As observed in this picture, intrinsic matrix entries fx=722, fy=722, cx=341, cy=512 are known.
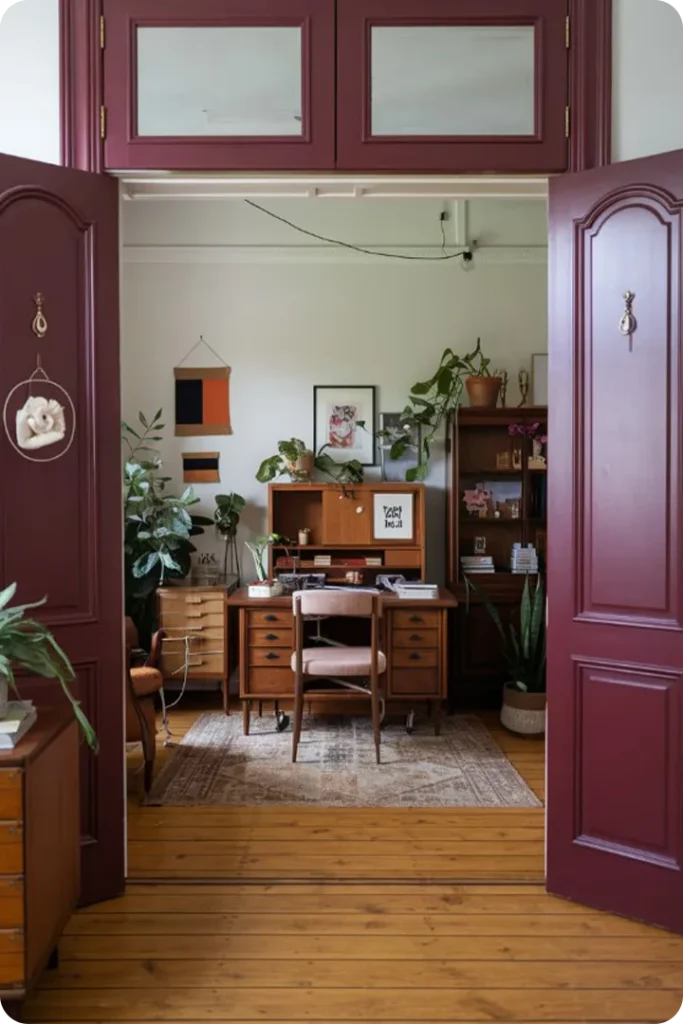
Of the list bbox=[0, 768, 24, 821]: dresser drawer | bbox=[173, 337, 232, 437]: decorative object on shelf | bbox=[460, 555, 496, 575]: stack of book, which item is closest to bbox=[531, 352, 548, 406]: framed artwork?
bbox=[460, 555, 496, 575]: stack of book

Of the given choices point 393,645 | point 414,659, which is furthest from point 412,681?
point 393,645

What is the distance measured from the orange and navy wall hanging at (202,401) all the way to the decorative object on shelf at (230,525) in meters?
0.57

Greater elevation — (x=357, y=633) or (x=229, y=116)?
(x=229, y=116)

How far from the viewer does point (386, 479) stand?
5.47 metres

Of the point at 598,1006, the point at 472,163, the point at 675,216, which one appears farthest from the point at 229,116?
the point at 598,1006

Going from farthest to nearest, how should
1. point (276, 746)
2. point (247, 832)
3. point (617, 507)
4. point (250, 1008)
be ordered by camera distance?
point (276, 746) → point (247, 832) → point (617, 507) → point (250, 1008)

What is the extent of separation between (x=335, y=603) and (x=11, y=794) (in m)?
2.27

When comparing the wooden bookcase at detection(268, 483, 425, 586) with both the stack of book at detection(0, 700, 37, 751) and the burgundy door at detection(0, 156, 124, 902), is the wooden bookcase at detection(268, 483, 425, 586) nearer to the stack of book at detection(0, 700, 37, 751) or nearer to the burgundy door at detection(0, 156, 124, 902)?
the burgundy door at detection(0, 156, 124, 902)

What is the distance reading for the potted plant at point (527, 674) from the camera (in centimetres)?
449

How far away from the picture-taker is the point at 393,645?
4.63 m

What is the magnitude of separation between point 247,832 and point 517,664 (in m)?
2.16

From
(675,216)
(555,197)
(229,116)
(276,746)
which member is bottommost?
(276,746)

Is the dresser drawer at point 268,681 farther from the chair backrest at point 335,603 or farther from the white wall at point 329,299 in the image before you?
the white wall at point 329,299

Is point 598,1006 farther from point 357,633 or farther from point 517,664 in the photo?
point 357,633
